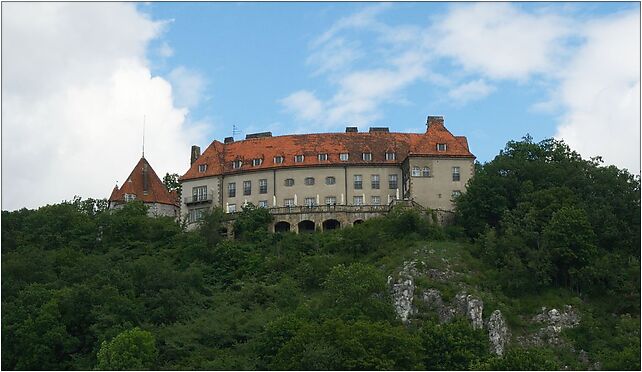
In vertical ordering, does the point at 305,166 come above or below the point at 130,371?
above

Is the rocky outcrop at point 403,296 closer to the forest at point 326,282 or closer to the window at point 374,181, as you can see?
the forest at point 326,282

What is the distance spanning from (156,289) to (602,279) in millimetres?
30495

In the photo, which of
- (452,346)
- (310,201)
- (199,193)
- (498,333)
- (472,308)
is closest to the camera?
(452,346)

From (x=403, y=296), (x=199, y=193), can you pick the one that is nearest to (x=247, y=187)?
(x=199, y=193)

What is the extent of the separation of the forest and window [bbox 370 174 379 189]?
26.8ft

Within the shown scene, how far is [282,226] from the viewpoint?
92000 mm

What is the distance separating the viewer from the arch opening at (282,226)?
9169 cm

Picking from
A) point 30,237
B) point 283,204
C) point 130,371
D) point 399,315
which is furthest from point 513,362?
point 30,237

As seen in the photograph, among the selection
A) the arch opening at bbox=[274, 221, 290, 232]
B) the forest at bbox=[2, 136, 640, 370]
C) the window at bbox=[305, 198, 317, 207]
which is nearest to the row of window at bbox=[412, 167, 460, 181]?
the forest at bbox=[2, 136, 640, 370]

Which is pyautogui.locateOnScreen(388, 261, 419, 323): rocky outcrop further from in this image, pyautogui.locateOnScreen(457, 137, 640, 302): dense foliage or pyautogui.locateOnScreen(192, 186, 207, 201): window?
pyautogui.locateOnScreen(192, 186, 207, 201): window

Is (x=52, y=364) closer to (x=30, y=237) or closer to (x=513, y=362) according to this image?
(x=30, y=237)

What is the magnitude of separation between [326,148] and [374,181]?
562cm

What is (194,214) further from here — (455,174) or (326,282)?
(326,282)

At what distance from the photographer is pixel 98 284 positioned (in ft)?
254
